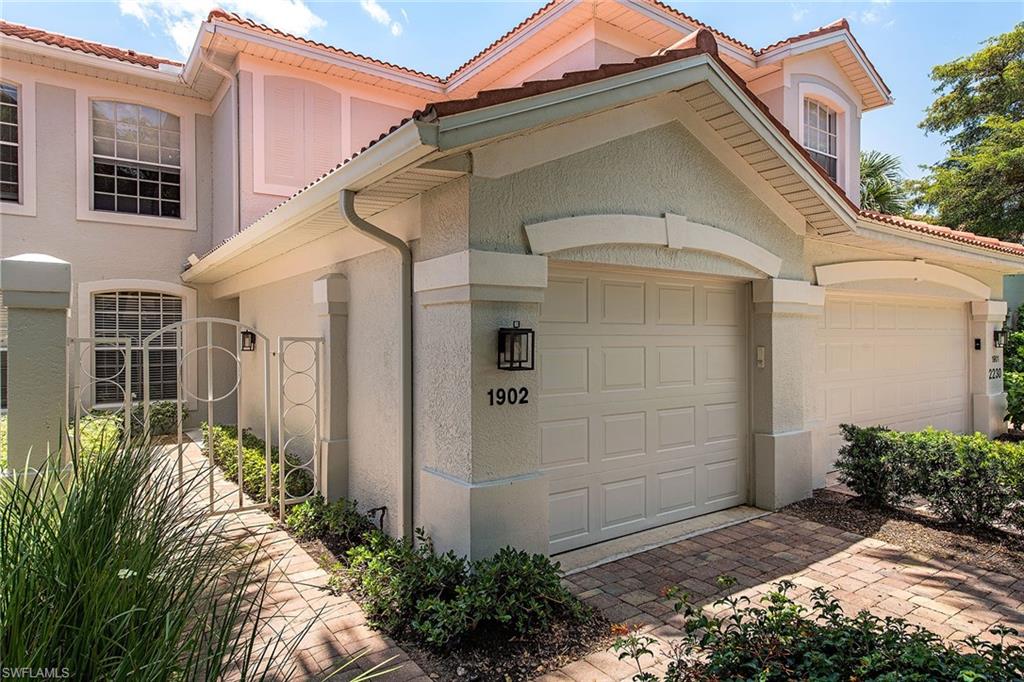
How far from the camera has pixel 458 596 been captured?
3998mm

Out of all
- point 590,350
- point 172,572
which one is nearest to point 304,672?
point 172,572

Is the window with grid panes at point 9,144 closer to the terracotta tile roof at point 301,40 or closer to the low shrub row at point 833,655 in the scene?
the terracotta tile roof at point 301,40

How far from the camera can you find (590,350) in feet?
18.7

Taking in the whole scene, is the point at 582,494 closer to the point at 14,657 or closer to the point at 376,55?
the point at 14,657

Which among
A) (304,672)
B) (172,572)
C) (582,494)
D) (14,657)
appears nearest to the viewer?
(14,657)

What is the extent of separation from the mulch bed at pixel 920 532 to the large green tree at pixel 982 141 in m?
15.9

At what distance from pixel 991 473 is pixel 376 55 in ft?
39.9

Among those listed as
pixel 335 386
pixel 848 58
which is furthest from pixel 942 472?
pixel 848 58

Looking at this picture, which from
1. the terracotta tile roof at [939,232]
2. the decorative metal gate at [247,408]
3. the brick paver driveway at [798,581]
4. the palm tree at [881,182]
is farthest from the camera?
the palm tree at [881,182]

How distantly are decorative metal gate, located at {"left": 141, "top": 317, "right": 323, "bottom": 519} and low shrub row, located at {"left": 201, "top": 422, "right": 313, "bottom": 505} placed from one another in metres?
0.01

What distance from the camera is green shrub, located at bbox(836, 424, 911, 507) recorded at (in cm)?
670

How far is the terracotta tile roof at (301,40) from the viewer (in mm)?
9914
